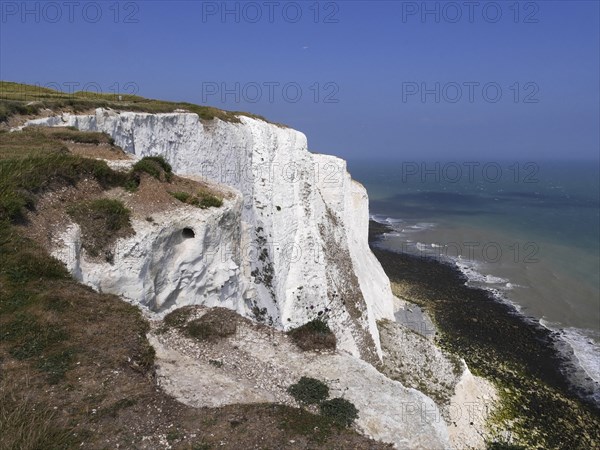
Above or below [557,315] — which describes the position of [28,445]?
above

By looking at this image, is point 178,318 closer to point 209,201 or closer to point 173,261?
point 173,261

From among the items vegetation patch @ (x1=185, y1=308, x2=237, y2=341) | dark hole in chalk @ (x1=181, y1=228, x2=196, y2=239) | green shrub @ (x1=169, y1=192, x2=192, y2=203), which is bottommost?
vegetation patch @ (x1=185, y1=308, x2=237, y2=341)

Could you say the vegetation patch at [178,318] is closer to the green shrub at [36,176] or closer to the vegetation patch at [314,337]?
the vegetation patch at [314,337]

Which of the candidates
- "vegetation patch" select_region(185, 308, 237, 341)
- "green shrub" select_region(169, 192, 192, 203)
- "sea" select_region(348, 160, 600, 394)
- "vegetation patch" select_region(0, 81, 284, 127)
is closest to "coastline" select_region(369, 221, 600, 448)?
"sea" select_region(348, 160, 600, 394)

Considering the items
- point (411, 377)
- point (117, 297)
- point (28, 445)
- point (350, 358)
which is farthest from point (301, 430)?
point (411, 377)

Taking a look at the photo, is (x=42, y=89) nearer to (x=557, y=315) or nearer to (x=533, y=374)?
(x=533, y=374)

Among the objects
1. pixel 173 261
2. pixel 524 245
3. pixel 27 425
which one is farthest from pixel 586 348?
pixel 27 425

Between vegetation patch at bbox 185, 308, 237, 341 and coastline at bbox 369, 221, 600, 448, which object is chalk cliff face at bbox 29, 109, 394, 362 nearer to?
vegetation patch at bbox 185, 308, 237, 341
